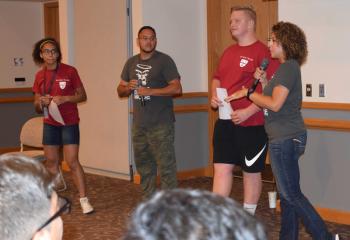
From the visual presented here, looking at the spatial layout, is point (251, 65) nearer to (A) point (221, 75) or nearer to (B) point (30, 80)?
(A) point (221, 75)

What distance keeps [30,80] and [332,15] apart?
6427 millimetres

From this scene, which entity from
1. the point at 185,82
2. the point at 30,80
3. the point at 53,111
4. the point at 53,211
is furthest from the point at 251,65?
the point at 30,80

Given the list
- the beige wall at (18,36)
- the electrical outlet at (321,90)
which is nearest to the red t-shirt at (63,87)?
the electrical outlet at (321,90)

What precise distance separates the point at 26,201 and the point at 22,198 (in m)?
0.01

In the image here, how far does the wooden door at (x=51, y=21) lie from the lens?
34.9ft

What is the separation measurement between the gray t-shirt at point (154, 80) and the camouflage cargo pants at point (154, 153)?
76mm

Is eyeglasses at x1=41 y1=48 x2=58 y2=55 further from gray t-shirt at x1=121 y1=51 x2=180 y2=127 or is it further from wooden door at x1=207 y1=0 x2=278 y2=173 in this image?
wooden door at x1=207 y1=0 x2=278 y2=173

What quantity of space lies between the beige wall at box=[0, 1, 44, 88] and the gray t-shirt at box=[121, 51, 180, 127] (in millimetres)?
5059

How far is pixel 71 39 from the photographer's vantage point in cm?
849

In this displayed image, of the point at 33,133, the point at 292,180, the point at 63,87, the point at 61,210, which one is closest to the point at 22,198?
the point at 61,210

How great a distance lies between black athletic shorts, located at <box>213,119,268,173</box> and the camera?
4.85 m

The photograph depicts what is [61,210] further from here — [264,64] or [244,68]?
[244,68]

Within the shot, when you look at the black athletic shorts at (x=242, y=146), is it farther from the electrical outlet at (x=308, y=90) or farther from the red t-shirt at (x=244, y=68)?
the electrical outlet at (x=308, y=90)

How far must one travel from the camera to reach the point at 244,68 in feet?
15.9
